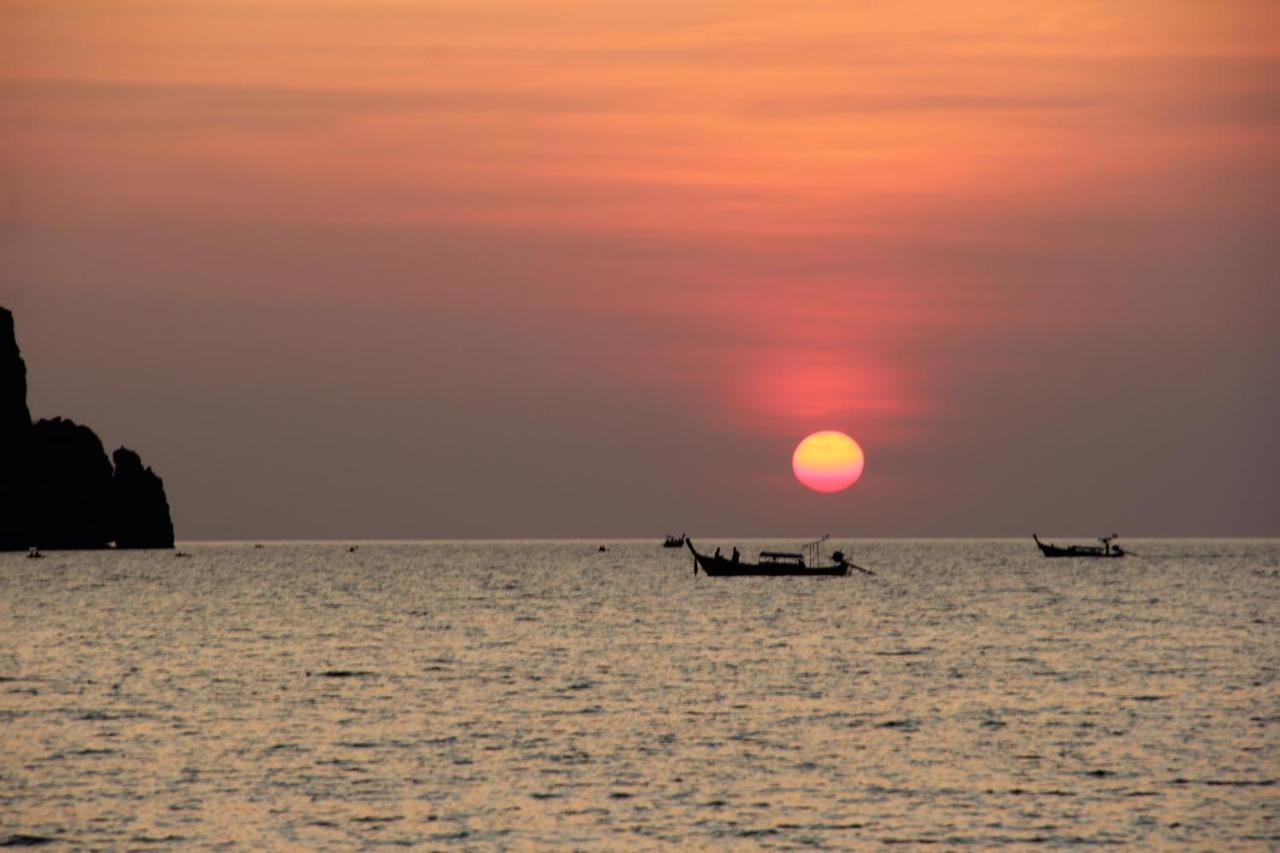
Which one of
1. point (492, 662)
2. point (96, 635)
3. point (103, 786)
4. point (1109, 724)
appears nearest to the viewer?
point (103, 786)

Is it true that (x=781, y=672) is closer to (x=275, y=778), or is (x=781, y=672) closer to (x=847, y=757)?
(x=847, y=757)

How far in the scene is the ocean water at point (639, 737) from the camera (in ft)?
139

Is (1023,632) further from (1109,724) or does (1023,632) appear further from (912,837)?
(912,837)

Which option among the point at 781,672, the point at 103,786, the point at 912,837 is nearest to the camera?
the point at 912,837

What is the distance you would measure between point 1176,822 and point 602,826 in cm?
1371

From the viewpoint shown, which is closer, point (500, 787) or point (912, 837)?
point (912, 837)

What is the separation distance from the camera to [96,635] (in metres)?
109

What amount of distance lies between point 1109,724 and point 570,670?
96.1 ft

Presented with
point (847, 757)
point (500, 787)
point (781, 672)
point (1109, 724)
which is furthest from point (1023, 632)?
point (500, 787)

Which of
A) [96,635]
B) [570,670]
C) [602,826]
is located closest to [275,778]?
[602,826]

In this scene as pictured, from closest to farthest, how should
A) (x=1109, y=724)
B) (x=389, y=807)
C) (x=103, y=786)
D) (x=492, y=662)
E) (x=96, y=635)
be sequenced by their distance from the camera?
1. (x=389, y=807)
2. (x=103, y=786)
3. (x=1109, y=724)
4. (x=492, y=662)
5. (x=96, y=635)

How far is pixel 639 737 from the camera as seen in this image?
5756 cm

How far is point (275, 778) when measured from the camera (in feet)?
160

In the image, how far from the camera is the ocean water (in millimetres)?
42219
